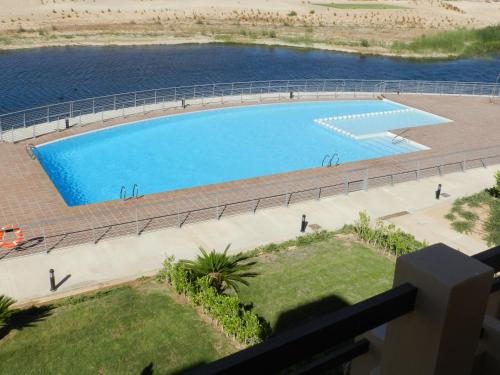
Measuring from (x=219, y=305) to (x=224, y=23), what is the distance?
74425 millimetres

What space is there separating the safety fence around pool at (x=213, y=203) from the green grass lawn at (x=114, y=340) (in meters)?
3.65

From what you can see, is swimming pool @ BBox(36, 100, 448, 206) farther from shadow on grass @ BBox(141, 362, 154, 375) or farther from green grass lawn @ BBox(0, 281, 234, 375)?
shadow on grass @ BBox(141, 362, 154, 375)

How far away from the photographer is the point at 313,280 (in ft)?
47.9

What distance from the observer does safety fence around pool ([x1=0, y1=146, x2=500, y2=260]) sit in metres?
16.8

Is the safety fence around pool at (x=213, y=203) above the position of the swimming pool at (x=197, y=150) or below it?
above

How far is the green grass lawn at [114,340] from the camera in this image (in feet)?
35.4

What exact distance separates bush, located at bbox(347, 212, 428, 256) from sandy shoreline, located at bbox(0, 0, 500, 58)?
51906mm

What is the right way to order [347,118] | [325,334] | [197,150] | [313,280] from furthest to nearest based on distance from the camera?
1. [347,118]
2. [197,150]
3. [313,280]
4. [325,334]

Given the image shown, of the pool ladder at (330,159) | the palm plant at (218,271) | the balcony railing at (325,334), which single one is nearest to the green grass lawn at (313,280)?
the palm plant at (218,271)

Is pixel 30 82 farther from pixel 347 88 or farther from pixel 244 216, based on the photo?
pixel 244 216

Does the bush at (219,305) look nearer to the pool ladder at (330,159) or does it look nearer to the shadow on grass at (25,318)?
the shadow on grass at (25,318)

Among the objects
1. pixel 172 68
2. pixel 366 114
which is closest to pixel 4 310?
pixel 366 114

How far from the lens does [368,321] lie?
6.93 ft

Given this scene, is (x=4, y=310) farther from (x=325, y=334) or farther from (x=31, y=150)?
(x=31, y=150)
